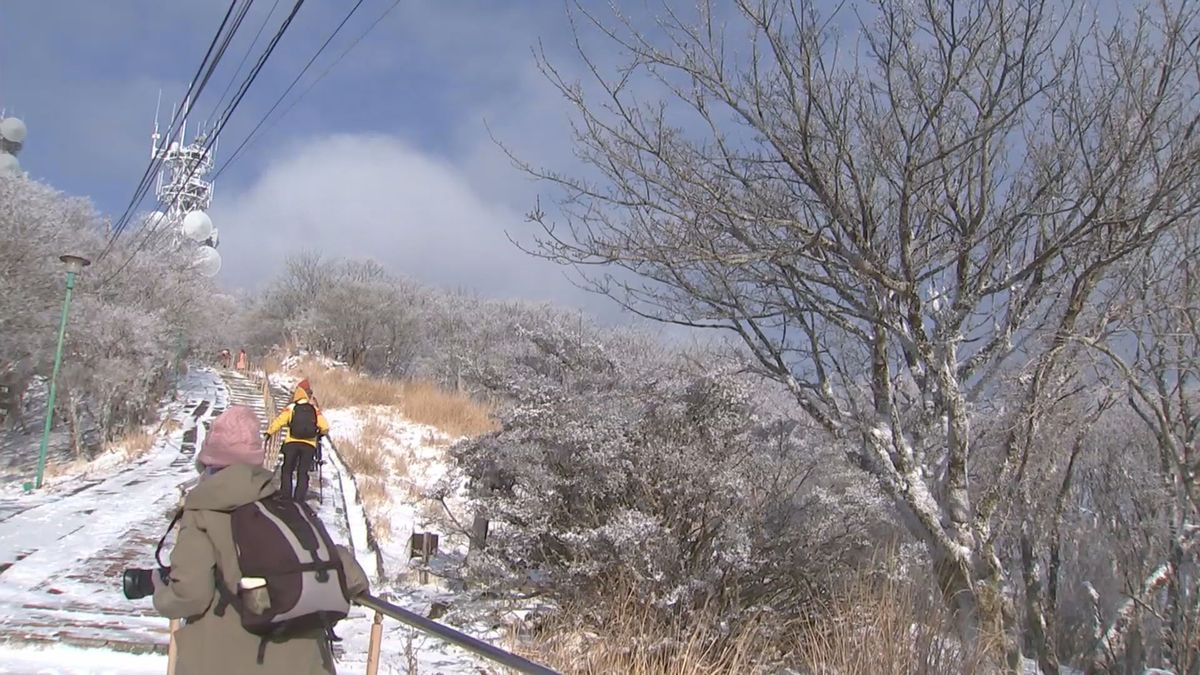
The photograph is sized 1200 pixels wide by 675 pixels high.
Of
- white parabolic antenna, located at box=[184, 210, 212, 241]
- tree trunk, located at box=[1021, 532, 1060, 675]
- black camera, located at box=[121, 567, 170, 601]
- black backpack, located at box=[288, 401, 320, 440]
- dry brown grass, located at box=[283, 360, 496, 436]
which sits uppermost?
white parabolic antenna, located at box=[184, 210, 212, 241]

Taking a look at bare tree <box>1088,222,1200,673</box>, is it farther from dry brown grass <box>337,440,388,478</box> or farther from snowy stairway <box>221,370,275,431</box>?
snowy stairway <box>221,370,275,431</box>

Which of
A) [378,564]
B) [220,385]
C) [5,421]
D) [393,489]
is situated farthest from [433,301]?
[378,564]

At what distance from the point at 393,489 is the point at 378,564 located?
23.0 ft

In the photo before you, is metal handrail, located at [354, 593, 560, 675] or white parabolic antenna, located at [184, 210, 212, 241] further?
white parabolic antenna, located at [184, 210, 212, 241]

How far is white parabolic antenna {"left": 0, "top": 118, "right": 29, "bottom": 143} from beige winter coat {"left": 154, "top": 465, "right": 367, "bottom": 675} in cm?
6292

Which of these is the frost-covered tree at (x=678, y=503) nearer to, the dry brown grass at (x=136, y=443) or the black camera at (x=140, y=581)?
the black camera at (x=140, y=581)

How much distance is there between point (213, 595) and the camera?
2514 millimetres

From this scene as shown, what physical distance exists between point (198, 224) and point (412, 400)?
42.1 metres

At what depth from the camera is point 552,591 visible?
20.6 feet

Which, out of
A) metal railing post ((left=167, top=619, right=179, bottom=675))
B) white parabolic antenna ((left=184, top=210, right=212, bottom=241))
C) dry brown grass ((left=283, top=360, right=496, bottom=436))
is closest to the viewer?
metal railing post ((left=167, top=619, right=179, bottom=675))

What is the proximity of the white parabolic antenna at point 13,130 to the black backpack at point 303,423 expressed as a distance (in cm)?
5574

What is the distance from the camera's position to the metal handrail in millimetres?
2496

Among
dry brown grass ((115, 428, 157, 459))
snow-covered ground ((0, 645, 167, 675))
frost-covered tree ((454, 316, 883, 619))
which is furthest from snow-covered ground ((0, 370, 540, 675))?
frost-covered tree ((454, 316, 883, 619))

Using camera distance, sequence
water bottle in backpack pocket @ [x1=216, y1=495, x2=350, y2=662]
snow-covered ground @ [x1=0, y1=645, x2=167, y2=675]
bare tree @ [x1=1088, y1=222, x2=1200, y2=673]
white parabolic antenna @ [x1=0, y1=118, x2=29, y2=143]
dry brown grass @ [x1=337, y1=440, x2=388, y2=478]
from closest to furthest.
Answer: water bottle in backpack pocket @ [x1=216, y1=495, x2=350, y2=662] < snow-covered ground @ [x1=0, y1=645, x2=167, y2=675] < bare tree @ [x1=1088, y1=222, x2=1200, y2=673] < dry brown grass @ [x1=337, y1=440, x2=388, y2=478] < white parabolic antenna @ [x1=0, y1=118, x2=29, y2=143]
